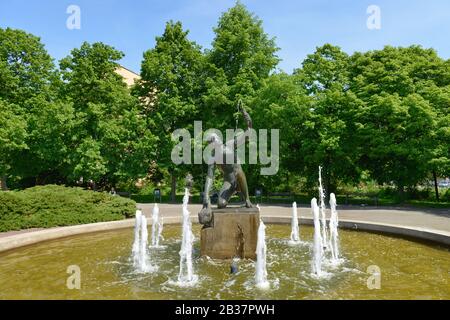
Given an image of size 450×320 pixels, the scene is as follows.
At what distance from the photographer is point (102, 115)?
30.8m

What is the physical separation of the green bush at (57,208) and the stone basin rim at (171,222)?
3.53ft

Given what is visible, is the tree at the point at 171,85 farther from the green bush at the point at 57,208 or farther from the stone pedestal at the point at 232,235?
the stone pedestal at the point at 232,235

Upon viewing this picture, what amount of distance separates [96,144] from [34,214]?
14.2 m

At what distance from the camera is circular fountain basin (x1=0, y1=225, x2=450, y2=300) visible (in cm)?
763

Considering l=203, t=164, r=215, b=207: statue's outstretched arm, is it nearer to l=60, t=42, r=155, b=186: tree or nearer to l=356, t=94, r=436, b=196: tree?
l=356, t=94, r=436, b=196: tree

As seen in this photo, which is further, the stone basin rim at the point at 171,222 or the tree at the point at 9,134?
the tree at the point at 9,134

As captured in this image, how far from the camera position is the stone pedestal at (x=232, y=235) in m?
10.4

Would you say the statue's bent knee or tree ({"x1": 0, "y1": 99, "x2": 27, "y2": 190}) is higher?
tree ({"x1": 0, "y1": 99, "x2": 27, "y2": 190})

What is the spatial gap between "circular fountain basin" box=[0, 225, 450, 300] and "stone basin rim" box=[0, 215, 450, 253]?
44cm
